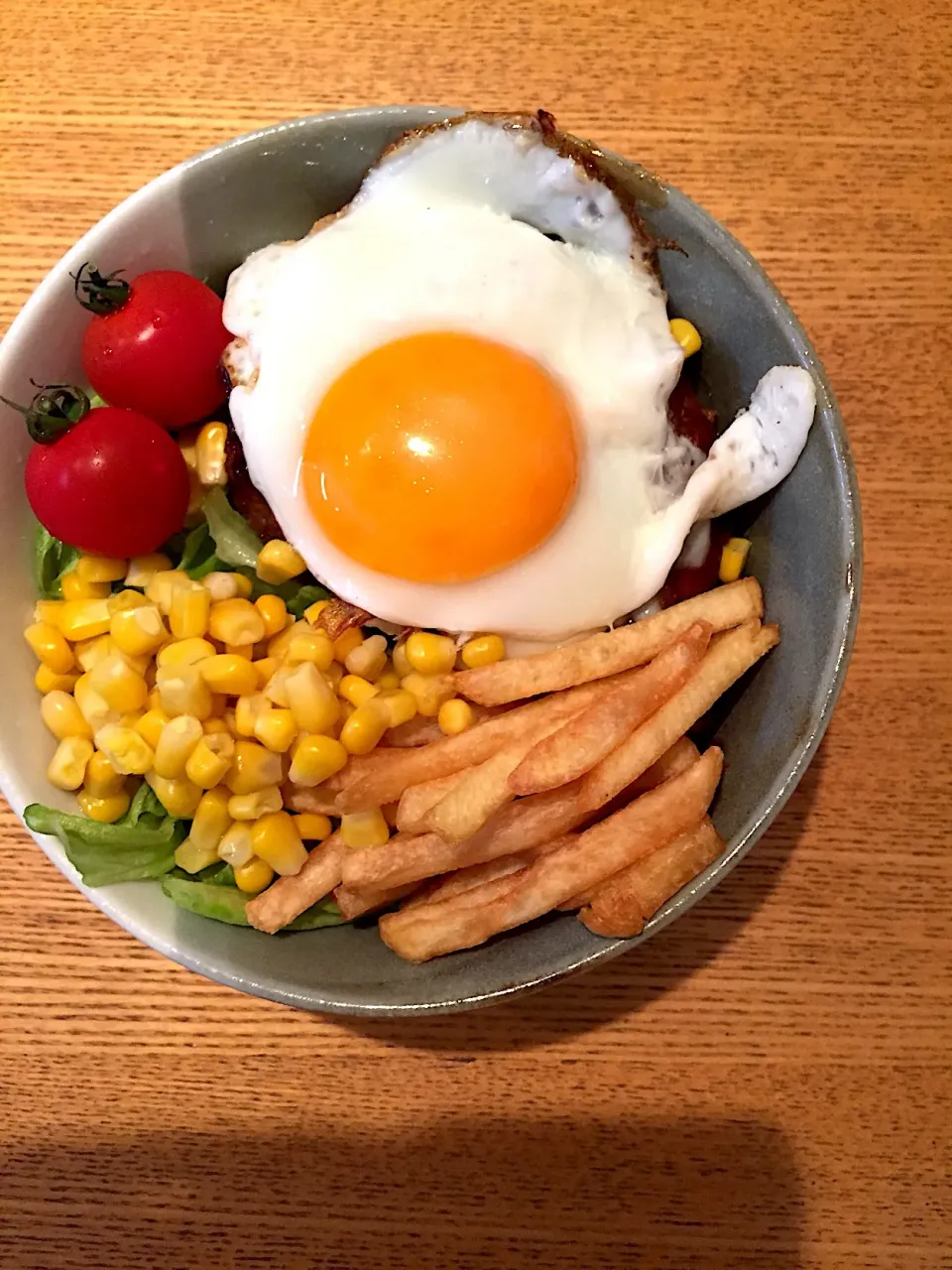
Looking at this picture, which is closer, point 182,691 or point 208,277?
point 182,691

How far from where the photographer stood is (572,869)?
1.55 meters

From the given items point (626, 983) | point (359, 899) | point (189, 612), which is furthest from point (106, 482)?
point (626, 983)

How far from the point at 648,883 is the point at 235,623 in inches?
33.2

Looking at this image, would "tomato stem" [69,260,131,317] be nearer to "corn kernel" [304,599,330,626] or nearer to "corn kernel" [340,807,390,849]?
"corn kernel" [304,599,330,626]

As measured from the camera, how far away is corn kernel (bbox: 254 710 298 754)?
165 centimetres

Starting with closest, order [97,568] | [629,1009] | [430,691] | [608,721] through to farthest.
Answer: [608,721], [430,691], [97,568], [629,1009]

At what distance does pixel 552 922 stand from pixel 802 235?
1580 millimetres

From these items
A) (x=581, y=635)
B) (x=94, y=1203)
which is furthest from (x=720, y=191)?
(x=94, y=1203)

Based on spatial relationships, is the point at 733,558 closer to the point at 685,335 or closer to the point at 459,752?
the point at 685,335

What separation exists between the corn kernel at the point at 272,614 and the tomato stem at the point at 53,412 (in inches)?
17.8

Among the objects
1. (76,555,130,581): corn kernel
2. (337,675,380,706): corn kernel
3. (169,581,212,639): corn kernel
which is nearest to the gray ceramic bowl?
(76,555,130,581): corn kernel

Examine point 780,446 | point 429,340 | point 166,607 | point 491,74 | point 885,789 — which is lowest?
point 885,789

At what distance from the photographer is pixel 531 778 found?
1.47 metres

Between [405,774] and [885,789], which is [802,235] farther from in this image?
[405,774]
